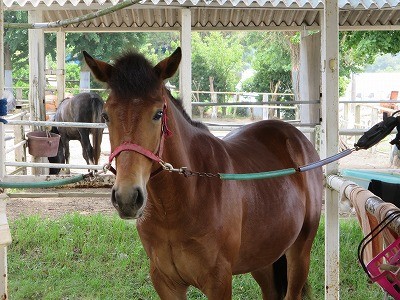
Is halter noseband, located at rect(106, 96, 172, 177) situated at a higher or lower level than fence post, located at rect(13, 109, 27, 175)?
higher

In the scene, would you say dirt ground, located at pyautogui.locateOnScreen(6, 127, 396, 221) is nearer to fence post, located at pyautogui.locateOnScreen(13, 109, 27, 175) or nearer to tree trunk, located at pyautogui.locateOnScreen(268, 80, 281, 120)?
fence post, located at pyautogui.locateOnScreen(13, 109, 27, 175)

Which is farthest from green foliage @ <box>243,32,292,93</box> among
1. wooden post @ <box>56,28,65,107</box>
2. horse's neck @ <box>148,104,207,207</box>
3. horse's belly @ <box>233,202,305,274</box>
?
horse's neck @ <box>148,104,207,207</box>


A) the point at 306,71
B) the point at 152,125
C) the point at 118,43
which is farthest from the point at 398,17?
the point at 118,43

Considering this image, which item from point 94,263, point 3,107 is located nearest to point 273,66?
point 94,263

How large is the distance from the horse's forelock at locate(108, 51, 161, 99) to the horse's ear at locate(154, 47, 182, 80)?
0.04 m

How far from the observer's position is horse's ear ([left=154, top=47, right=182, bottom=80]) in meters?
2.95

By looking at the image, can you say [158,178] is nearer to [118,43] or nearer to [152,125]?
[152,125]

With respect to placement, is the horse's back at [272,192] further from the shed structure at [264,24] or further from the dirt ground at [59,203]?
the dirt ground at [59,203]

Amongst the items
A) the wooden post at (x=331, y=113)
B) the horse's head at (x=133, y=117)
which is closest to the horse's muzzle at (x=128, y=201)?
the horse's head at (x=133, y=117)

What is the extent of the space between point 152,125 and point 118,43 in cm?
2000

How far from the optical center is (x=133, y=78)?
2838 millimetres

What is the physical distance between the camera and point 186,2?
26.1 feet

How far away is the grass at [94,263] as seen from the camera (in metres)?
5.71

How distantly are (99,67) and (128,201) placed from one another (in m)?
0.77
